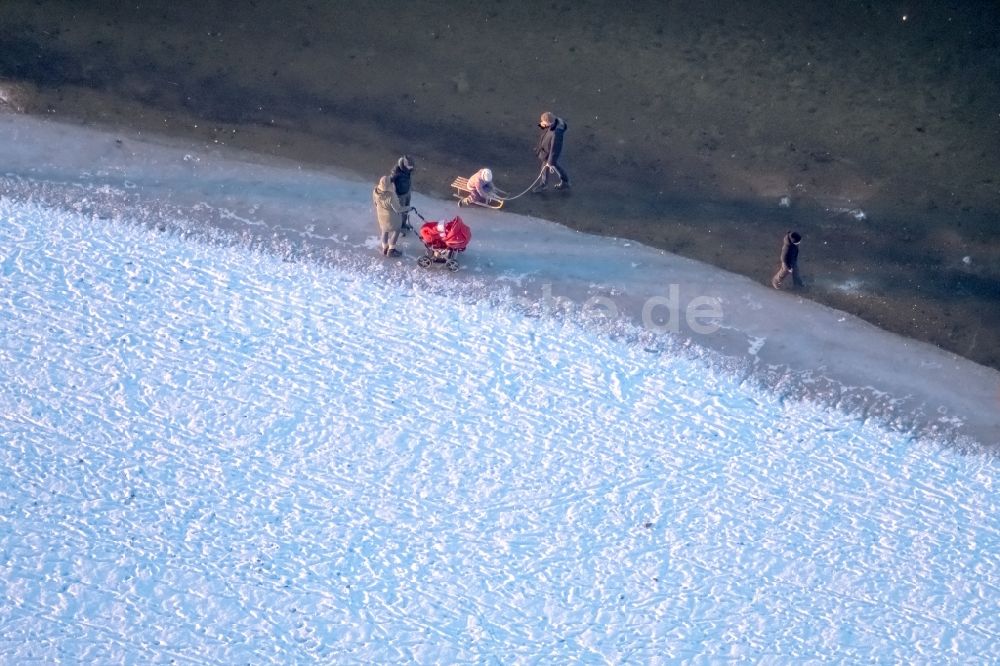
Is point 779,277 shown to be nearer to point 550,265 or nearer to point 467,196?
point 550,265

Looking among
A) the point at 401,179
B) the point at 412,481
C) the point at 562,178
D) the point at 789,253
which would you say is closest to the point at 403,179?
the point at 401,179

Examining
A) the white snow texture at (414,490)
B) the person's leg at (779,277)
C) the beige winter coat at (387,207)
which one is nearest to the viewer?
the white snow texture at (414,490)

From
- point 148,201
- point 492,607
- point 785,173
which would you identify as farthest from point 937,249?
point 148,201

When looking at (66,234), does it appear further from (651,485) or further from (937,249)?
(937,249)

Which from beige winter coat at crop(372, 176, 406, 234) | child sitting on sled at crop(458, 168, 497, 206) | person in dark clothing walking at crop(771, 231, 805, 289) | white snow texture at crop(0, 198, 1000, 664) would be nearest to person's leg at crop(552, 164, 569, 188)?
child sitting on sled at crop(458, 168, 497, 206)

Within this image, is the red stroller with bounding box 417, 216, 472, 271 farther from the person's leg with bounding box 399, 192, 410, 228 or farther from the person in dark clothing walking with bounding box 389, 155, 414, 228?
the person in dark clothing walking with bounding box 389, 155, 414, 228

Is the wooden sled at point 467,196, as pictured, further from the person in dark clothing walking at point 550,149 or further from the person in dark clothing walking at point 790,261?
the person in dark clothing walking at point 790,261

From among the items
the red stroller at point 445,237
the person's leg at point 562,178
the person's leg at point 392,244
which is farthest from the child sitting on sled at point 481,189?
the person's leg at point 392,244
